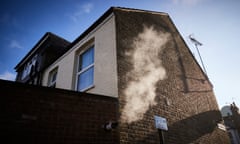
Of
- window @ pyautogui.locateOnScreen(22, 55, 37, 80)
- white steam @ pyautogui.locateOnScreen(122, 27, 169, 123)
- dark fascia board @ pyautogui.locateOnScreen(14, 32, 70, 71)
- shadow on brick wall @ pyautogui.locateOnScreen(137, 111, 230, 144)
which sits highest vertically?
dark fascia board @ pyautogui.locateOnScreen(14, 32, 70, 71)

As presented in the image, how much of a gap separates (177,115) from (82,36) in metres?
4.59

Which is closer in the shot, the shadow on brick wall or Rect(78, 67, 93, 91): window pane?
the shadow on brick wall

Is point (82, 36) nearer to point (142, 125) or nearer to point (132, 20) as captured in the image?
point (132, 20)

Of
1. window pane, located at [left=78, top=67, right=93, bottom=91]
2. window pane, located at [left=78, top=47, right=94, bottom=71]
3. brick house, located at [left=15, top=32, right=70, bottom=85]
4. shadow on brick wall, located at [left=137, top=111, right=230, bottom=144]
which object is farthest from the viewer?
brick house, located at [left=15, top=32, right=70, bottom=85]

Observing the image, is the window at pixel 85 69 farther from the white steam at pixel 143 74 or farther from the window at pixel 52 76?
the window at pixel 52 76

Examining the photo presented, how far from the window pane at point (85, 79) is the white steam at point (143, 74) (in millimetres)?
1632

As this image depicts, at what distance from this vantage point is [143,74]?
4.85 metres

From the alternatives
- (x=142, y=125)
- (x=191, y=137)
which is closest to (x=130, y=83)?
(x=142, y=125)

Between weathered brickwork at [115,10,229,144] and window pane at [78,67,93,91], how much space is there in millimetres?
1554

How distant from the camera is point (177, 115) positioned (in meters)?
5.20

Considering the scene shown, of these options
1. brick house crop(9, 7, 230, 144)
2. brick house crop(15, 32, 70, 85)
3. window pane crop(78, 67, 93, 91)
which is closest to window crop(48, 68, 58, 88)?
brick house crop(9, 7, 230, 144)

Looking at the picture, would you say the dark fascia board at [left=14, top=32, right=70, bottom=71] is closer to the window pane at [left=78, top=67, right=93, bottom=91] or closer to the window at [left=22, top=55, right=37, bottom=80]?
the window at [left=22, top=55, right=37, bottom=80]

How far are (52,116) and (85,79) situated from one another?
2.69 meters

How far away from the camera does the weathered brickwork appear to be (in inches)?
155
